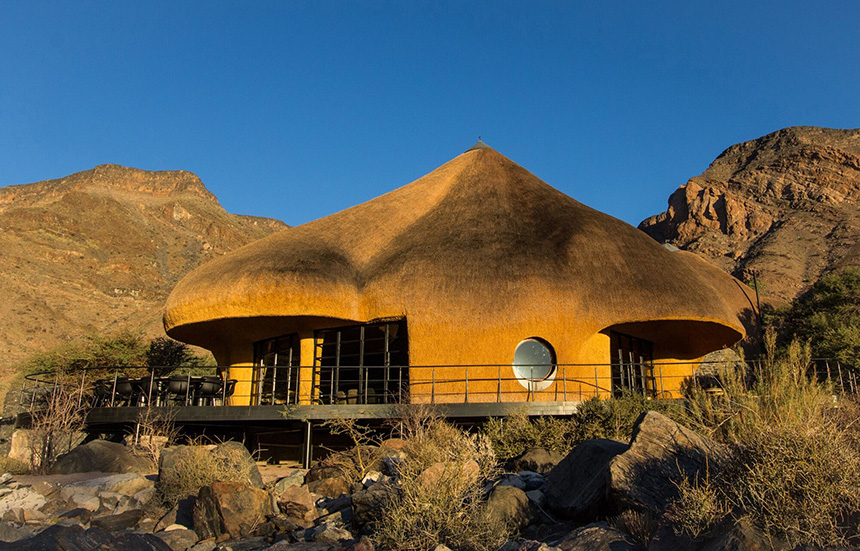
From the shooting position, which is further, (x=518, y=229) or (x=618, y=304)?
(x=518, y=229)

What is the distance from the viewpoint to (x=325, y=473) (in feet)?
40.8

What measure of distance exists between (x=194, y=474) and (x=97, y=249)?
225 ft

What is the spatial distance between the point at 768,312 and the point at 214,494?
38.5 meters

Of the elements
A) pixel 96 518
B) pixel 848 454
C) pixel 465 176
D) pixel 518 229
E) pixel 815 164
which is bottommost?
pixel 96 518

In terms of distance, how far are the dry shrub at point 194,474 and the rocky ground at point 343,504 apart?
0.05 meters

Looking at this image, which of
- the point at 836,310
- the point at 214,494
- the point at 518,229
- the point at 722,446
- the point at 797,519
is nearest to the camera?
the point at 797,519

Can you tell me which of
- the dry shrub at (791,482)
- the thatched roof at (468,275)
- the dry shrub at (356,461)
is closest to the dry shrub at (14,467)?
the thatched roof at (468,275)

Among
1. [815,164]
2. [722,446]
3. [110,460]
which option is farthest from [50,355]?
[815,164]

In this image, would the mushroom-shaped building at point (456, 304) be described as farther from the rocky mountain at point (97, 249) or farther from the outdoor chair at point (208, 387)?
the rocky mountain at point (97, 249)

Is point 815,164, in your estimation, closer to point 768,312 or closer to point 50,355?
point 768,312

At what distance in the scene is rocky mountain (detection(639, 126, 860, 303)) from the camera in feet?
209

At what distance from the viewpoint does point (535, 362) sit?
18.3m

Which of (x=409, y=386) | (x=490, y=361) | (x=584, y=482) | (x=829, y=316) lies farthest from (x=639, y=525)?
(x=829, y=316)

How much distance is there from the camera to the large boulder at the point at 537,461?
1179cm
